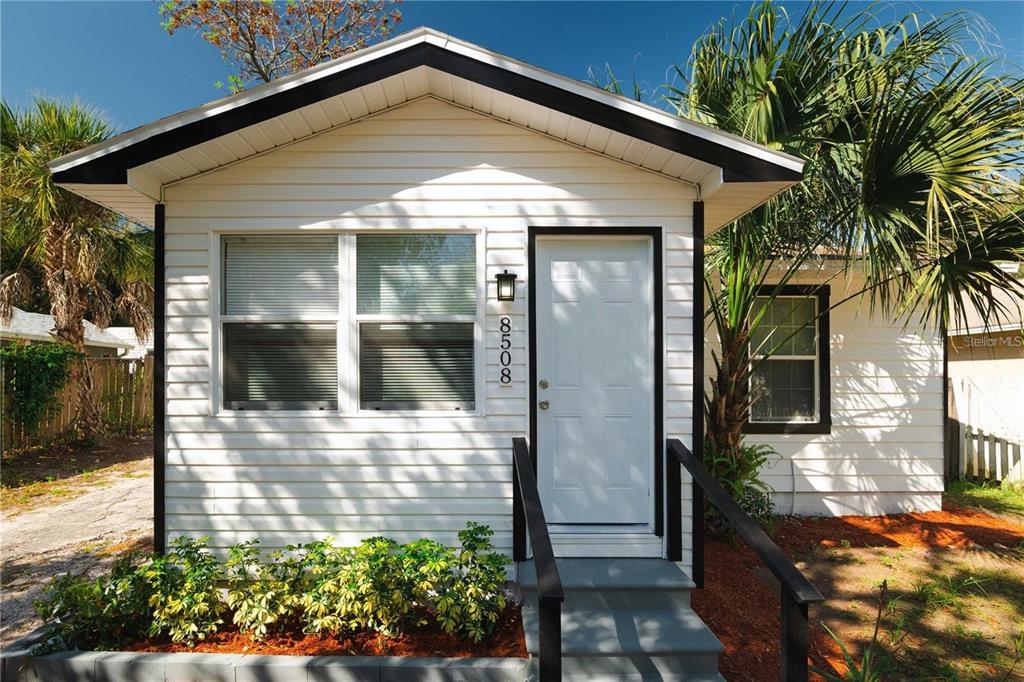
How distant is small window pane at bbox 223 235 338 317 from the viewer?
3.78 metres

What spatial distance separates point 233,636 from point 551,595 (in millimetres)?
2383

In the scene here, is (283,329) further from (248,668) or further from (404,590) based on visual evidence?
(248,668)

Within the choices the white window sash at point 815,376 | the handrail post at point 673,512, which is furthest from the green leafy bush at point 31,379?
the white window sash at point 815,376

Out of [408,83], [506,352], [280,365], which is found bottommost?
[280,365]

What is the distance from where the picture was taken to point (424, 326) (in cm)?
378

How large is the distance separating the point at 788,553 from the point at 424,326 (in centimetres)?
405

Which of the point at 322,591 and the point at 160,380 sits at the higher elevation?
the point at 160,380

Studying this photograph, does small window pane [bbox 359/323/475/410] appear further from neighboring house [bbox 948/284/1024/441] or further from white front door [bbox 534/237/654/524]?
neighboring house [bbox 948/284/1024/441]

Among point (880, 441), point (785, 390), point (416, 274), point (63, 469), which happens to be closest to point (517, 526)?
point (416, 274)

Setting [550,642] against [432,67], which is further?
[432,67]

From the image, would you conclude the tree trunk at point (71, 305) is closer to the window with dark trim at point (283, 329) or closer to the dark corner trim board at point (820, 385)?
the window with dark trim at point (283, 329)

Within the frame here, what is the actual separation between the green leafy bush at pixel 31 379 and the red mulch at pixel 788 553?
997cm

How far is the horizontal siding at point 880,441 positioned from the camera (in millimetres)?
5754

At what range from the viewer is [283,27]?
9.95m
